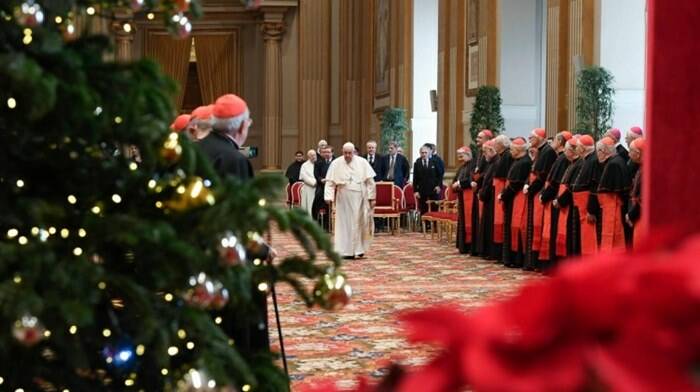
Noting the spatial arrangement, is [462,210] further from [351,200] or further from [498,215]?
[351,200]

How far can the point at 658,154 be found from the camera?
3.24 metres

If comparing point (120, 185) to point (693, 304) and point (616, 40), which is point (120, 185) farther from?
point (616, 40)

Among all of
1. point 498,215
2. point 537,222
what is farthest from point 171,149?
point 498,215

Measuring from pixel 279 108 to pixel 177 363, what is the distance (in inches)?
1034

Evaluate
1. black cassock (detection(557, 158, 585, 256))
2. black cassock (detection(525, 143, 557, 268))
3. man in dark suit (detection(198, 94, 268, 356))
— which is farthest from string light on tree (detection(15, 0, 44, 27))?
black cassock (detection(525, 143, 557, 268))

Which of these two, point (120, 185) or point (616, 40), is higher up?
point (616, 40)

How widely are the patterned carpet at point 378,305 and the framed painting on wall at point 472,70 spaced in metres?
3.91

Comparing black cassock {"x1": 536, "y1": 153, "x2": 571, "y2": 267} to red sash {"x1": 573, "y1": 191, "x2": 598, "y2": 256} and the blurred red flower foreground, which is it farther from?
the blurred red flower foreground

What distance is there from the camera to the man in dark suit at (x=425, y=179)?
66.5 feet

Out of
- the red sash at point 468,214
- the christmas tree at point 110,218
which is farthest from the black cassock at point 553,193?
the christmas tree at point 110,218

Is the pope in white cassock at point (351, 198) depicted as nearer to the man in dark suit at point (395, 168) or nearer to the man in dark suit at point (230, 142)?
the man in dark suit at point (395, 168)

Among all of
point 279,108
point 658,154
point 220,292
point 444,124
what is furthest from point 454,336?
point 279,108

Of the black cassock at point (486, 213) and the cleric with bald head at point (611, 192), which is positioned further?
the black cassock at point (486, 213)

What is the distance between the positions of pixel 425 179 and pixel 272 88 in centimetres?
946
